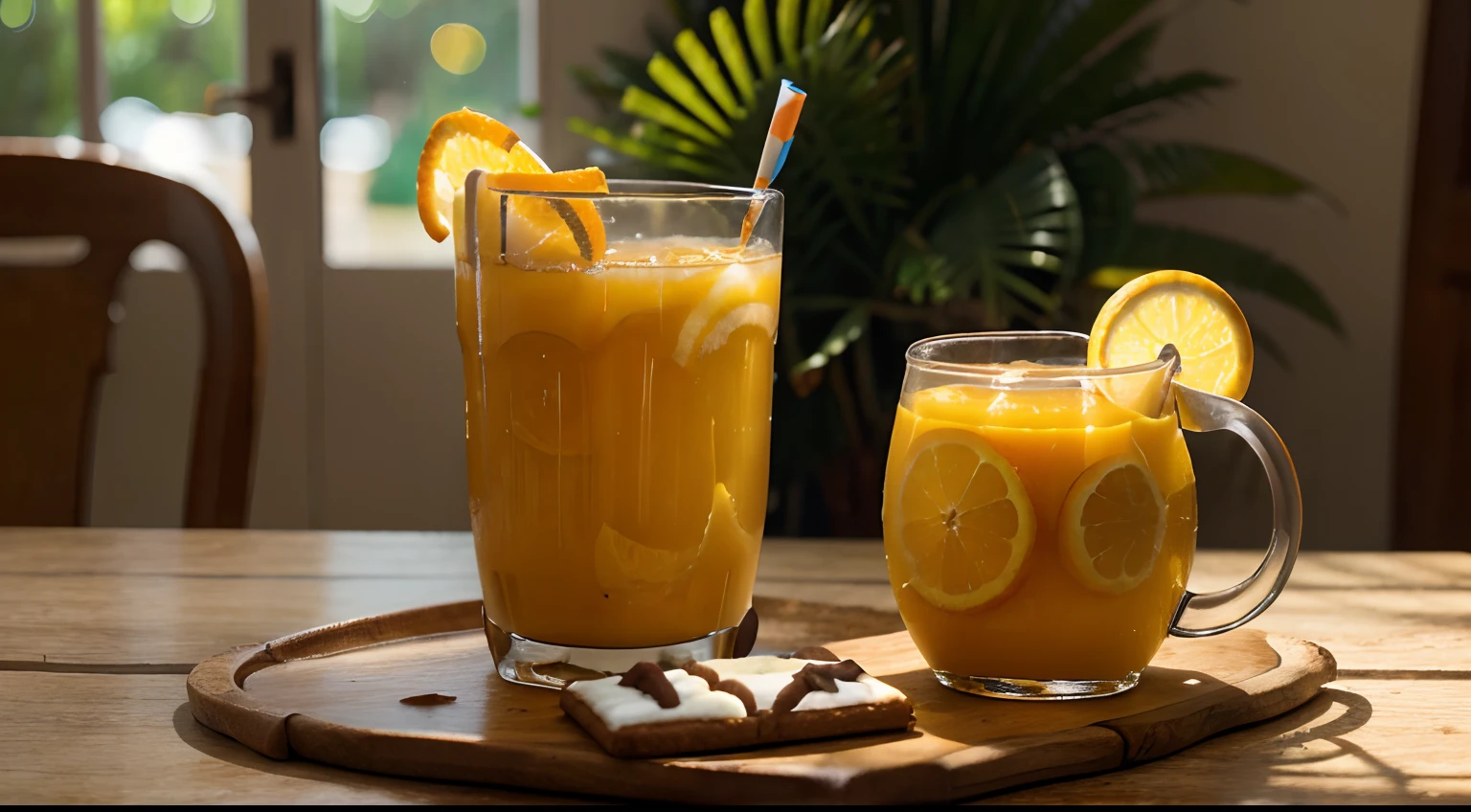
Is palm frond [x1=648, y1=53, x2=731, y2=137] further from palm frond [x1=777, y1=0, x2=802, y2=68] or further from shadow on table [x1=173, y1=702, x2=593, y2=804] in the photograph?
shadow on table [x1=173, y1=702, x2=593, y2=804]

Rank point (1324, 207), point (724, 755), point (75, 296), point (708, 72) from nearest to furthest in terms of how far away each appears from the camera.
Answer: point (724, 755), point (75, 296), point (708, 72), point (1324, 207)

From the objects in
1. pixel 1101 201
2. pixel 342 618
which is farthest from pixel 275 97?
pixel 342 618

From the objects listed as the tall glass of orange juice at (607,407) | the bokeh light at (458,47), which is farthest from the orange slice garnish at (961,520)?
the bokeh light at (458,47)

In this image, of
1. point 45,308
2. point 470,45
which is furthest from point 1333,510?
point 45,308

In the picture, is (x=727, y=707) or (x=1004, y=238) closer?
(x=727, y=707)

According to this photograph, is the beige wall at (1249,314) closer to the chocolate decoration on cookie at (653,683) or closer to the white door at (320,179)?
the white door at (320,179)

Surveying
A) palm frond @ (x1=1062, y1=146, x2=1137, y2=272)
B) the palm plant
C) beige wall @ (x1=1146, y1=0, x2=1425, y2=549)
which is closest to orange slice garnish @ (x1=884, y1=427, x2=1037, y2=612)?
the palm plant

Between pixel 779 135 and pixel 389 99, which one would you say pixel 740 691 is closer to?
pixel 779 135

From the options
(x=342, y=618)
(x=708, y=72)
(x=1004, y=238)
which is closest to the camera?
(x=342, y=618)
